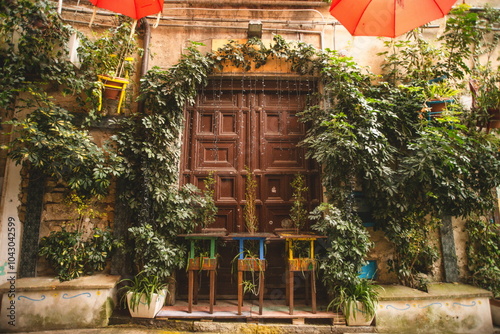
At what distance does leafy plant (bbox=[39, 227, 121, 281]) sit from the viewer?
3660 mm

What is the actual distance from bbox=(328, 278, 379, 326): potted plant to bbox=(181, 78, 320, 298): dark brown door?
1008mm

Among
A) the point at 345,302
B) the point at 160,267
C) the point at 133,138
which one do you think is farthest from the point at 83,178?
the point at 345,302

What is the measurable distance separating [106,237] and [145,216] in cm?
63

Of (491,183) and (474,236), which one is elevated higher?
(491,183)

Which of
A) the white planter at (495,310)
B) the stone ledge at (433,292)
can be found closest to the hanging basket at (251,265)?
the stone ledge at (433,292)

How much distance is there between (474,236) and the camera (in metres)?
4.18

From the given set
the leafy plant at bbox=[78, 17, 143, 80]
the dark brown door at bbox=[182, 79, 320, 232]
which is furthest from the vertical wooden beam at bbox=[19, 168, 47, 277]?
the dark brown door at bbox=[182, 79, 320, 232]

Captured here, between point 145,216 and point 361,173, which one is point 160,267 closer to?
point 145,216

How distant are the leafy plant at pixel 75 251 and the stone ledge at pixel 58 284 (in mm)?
99

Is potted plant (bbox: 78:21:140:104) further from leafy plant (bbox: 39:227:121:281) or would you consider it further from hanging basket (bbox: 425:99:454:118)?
hanging basket (bbox: 425:99:454:118)

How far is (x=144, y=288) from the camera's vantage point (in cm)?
354

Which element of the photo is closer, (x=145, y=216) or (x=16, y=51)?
(x=145, y=216)

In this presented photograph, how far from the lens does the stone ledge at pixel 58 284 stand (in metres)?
3.45

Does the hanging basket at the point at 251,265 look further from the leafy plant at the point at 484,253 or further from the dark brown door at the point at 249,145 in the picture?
the leafy plant at the point at 484,253
